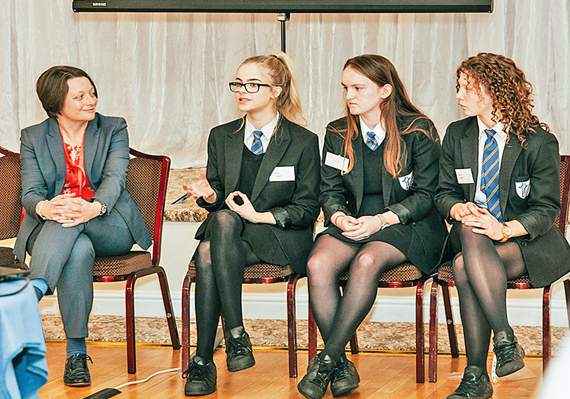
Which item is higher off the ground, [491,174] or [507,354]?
[491,174]

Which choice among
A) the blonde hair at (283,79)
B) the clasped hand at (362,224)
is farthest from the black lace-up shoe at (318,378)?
the blonde hair at (283,79)

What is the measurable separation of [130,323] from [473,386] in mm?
1267

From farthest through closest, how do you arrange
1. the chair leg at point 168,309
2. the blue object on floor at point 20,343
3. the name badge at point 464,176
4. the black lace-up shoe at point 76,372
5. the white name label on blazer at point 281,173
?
the chair leg at point 168,309 < the white name label on blazer at point 281,173 < the black lace-up shoe at point 76,372 < the name badge at point 464,176 < the blue object on floor at point 20,343

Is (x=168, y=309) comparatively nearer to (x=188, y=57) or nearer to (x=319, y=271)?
(x=319, y=271)

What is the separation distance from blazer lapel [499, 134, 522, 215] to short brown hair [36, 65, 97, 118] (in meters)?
1.62

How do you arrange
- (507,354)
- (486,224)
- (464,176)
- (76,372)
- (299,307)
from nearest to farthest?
1. (507,354)
2. (486,224)
3. (464,176)
4. (76,372)
5. (299,307)

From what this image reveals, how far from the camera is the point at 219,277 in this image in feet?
11.5

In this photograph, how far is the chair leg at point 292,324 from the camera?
363 cm

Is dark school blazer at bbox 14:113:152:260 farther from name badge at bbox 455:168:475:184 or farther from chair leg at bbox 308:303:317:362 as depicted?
name badge at bbox 455:168:475:184

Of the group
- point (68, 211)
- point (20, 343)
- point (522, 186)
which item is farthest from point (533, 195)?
point (20, 343)

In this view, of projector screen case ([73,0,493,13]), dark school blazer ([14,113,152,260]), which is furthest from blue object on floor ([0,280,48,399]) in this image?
projector screen case ([73,0,493,13])

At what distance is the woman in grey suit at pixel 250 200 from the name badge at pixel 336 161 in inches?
2.3

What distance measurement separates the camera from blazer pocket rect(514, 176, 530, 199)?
3494mm

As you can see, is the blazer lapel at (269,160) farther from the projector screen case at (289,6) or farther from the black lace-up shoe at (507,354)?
the projector screen case at (289,6)
